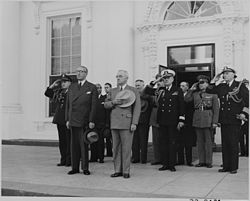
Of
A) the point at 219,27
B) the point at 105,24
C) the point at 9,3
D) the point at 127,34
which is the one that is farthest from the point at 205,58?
the point at 9,3

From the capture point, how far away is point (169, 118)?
6.09m

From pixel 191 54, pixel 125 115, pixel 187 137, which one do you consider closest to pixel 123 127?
pixel 125 115

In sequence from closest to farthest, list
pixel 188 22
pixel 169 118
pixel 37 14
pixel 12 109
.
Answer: pixel 169 118
pixel 188 22
pixel 12 109
pixel 37 14

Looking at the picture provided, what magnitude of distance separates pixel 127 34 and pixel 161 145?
4214 mm

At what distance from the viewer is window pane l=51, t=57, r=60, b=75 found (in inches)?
429

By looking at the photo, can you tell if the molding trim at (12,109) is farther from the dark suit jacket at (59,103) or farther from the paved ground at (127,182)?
the dark suit jacket at (59,103)

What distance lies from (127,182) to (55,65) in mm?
6561

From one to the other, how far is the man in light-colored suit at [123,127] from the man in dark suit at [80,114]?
0.35 m

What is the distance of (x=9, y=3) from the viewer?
1075 centimetres

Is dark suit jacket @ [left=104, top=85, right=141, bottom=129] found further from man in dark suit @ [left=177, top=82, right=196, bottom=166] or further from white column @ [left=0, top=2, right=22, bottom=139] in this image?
white column @ [left=0, top=2, right=22, bottom=139]

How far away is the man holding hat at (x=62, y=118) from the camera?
22.1ft

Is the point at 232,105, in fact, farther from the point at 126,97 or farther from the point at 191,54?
the point at 191,54

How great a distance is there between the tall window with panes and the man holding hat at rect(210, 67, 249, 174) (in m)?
5.60

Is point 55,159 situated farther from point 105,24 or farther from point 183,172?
point 105,24
